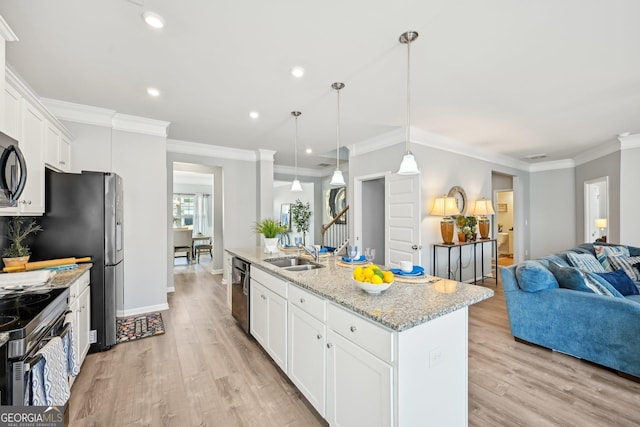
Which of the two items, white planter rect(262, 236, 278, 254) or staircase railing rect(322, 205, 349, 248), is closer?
white planter rect(262, 236, 278, 254)

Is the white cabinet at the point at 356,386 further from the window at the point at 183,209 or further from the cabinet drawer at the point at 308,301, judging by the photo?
the window at the point at 183,209

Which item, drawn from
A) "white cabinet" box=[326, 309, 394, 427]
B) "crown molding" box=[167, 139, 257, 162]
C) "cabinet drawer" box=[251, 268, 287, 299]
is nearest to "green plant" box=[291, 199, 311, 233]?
"crown molding" box=[167, 139, 257, 162]

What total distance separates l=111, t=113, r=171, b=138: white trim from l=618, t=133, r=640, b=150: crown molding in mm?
7258

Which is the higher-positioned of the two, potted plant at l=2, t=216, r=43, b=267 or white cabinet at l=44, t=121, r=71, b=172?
white cabinet at l=44, t=121, r=71, b=172

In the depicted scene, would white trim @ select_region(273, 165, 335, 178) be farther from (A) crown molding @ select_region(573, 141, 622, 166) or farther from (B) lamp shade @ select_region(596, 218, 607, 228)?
(B) lamp shade @ select_region(596, 218, 607, 228)

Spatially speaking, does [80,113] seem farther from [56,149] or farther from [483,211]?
[483,211]

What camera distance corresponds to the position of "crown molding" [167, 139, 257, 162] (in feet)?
16.4

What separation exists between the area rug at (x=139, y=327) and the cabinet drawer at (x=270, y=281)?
1472 mm

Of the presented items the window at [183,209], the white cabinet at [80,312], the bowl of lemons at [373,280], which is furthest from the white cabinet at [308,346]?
the window at [183,209]

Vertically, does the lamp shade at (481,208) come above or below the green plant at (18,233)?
above

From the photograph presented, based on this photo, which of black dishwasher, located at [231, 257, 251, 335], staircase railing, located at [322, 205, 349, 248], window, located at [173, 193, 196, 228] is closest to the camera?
black dishwasher, located at [231, 257, 251, 335]

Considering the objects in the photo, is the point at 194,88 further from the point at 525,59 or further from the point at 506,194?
the point at 506,194

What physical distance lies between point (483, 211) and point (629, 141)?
8.32 feet

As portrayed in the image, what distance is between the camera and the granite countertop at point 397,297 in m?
1.33
